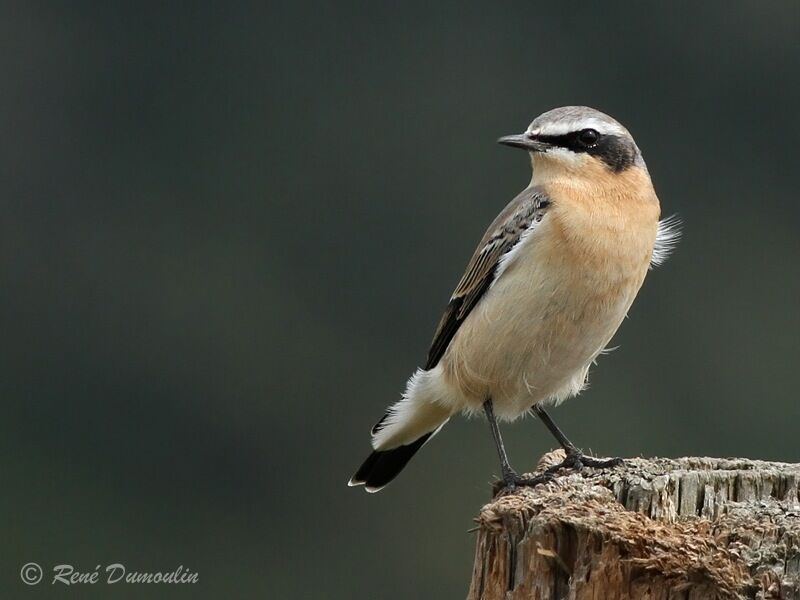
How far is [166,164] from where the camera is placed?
119 feet

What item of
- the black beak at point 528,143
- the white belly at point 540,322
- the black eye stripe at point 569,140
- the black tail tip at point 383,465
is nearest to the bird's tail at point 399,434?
the black tail tip at point 383,465

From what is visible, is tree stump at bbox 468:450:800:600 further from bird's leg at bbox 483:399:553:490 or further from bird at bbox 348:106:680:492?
bird at bbox 348:106:680:492

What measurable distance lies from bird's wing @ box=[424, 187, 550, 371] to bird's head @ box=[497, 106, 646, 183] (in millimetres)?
227

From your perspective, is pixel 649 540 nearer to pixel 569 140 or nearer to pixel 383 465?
pixel 569 140

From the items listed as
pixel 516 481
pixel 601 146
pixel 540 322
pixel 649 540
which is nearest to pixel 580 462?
pixel 516 481

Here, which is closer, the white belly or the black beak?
the white belly

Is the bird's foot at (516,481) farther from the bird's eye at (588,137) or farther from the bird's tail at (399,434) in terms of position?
the bird's eye at (588,137)

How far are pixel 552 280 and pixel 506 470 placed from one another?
3.60 feet

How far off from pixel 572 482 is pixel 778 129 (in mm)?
27046

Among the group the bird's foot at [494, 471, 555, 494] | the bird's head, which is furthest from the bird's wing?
the bird's foot at [494, 471, 555, 494]

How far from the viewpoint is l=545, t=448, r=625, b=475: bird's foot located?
29.2 ft

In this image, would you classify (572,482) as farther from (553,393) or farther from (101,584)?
(101,584)

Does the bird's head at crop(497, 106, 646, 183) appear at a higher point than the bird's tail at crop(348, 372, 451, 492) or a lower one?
higher

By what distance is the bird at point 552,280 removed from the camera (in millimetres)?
9328
